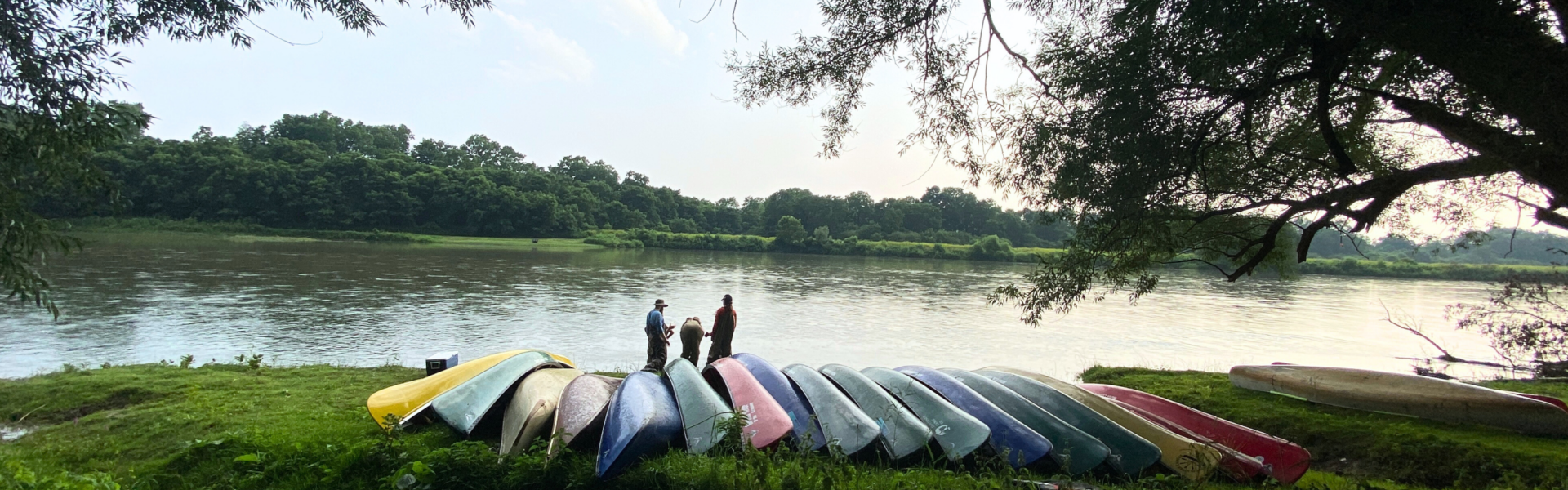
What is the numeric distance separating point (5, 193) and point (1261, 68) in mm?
8124

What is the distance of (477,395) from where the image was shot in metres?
6.44

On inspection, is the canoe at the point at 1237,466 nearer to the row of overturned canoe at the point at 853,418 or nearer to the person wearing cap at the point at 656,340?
the row of overturned canoe at the point at 853,418

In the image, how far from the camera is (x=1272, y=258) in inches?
369

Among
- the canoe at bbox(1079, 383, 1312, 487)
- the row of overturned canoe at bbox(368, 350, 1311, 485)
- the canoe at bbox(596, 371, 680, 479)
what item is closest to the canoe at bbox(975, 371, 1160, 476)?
the row of overturned canoe at bbox(368, 350, 1311, 485)

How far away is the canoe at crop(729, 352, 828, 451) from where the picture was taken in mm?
5855

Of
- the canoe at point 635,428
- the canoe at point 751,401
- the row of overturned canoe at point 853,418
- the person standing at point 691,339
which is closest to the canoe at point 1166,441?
the row of overturned canoe at point 853,418

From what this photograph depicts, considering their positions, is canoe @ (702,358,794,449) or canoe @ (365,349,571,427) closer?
canoe @ (702,358,794,449)

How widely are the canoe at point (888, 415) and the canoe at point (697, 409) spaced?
1.16 meters

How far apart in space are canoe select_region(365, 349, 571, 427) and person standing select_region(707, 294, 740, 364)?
280cm

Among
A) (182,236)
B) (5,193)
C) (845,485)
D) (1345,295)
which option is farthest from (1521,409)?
(182,236)

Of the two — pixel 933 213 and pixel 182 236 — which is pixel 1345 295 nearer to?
pixel 933 213

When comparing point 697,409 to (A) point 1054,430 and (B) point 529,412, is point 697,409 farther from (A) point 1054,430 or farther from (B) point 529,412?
(A) point 1054,430

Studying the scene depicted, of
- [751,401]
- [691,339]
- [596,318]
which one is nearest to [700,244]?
[596,318]

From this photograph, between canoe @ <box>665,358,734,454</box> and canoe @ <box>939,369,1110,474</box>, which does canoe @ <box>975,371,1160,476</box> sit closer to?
canoe @ <box>939,369,1110,474</box>
